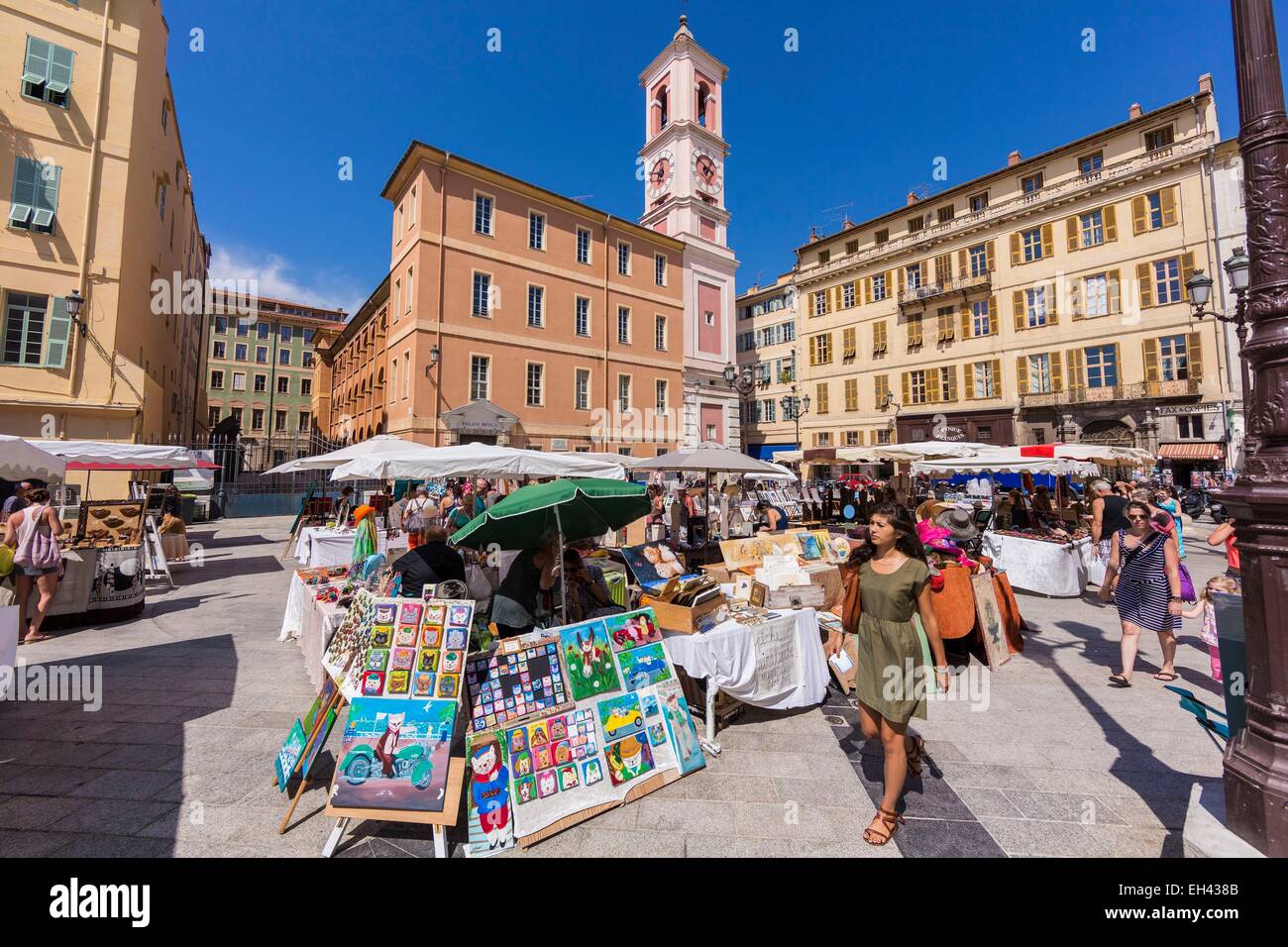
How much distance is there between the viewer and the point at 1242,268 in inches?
286

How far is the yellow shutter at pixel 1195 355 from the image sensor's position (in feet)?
79.2

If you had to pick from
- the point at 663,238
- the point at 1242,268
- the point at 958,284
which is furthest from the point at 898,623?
the point at 958,284

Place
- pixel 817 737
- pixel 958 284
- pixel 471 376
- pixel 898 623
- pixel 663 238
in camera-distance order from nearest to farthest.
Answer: pixel 898 623 → pixel 817 737 → pixel 471 376 → pixel 663 238 → pixel 958 284

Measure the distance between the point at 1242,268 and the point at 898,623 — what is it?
8.51 metres

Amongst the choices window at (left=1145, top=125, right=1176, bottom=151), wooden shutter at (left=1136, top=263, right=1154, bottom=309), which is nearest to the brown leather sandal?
wooden shutter at (left=1136, top=263, right=1154, bottom=309)

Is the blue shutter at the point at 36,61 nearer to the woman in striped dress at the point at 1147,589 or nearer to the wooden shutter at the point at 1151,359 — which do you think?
the woman in striped dress at the point at 1147,589

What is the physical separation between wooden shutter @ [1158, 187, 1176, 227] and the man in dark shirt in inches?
1383

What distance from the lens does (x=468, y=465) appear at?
8.88 m

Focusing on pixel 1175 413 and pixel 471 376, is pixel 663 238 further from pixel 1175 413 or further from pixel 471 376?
pixel 1175 413

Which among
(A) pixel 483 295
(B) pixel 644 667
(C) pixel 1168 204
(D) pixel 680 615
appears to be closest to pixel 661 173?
(A) pixel 483 295

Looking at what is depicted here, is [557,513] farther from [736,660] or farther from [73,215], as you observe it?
[73,215]

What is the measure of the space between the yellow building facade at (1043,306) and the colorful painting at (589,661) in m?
25.8

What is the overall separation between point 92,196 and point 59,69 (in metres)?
3.40

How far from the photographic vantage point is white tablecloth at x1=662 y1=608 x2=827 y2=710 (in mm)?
4230
